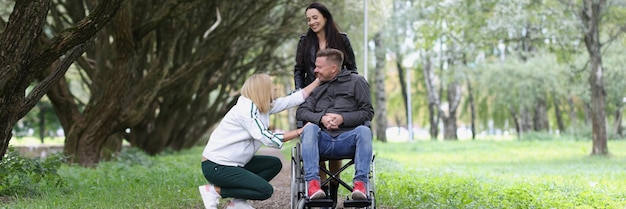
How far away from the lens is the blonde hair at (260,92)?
7008 mm

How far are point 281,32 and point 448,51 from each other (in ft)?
78.3

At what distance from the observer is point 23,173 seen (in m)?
9.40

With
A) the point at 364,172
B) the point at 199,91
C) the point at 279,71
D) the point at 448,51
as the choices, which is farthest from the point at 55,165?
the point at 448,51

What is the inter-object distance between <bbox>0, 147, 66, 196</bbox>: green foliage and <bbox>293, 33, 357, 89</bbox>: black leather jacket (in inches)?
125

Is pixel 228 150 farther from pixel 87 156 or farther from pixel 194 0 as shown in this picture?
pixel 87 156

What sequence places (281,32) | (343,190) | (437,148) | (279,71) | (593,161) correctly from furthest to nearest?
(437,148) < (279,71) < (281,32) < (593,161) < (343,190)

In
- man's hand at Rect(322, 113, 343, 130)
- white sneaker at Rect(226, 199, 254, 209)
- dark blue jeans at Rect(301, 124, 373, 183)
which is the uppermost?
man's hand at Rect(322, 113, 343, 130)

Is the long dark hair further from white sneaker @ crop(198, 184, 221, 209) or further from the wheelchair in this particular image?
white sneaker @ crop(198, 184, 221, 209)

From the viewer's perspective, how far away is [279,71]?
90.2 feet

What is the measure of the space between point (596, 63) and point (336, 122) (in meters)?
16.9

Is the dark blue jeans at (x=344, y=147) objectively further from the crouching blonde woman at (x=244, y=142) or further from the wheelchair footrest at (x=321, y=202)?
the crouching blonde woman at (x=244, y=142)

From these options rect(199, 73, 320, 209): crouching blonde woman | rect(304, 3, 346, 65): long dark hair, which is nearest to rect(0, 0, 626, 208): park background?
rect(199, 73, 320, 209): crouching blonde woman

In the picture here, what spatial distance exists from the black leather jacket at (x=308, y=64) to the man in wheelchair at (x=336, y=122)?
72 centimetres

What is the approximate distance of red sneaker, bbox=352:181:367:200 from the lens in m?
6.50
